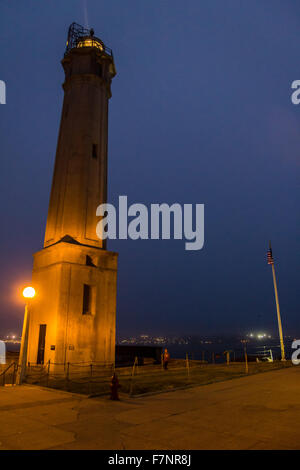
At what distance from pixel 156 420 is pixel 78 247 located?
524 inches

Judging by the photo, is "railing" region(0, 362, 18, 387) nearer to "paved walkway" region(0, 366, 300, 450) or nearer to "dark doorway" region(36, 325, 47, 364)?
"dark doorway" region(36, 325, 47, 364)

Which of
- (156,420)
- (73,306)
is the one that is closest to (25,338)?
(73,306)

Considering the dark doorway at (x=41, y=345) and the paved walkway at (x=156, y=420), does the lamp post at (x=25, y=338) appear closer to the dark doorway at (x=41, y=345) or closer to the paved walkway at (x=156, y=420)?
the paved walkway at (x=156, y=420)

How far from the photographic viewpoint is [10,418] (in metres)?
8.32

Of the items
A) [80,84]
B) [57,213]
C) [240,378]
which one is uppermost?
[80,84]

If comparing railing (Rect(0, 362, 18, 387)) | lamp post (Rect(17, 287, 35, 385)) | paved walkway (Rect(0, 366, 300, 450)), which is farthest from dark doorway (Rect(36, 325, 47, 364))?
paved walkway (Rect(0, 366, 300, 450))

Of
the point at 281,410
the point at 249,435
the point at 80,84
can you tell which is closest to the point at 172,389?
the point at 281,410

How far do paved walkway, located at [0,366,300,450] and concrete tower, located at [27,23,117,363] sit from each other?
6.54 meters

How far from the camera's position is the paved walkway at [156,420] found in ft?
20.7
